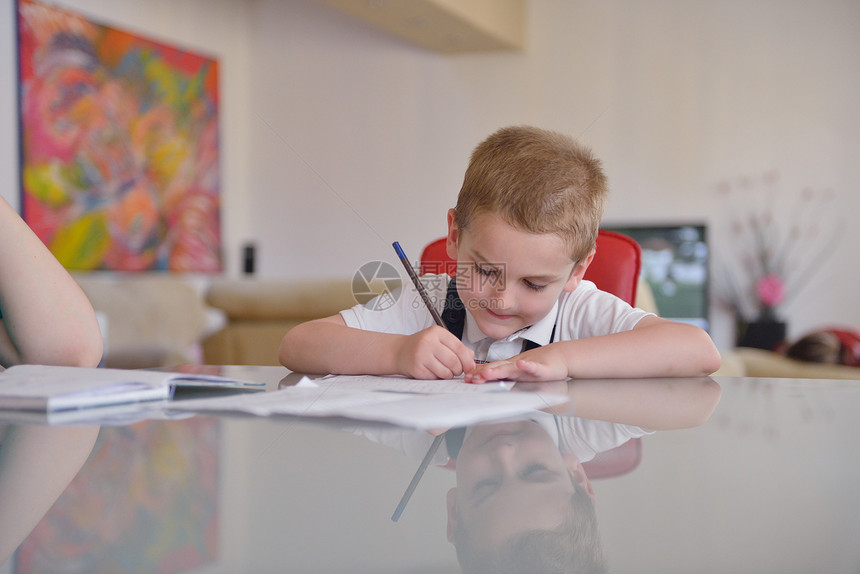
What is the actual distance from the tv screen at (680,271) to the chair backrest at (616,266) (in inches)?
121

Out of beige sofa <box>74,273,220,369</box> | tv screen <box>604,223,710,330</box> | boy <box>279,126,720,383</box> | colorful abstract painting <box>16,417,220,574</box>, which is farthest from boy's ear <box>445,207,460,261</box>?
tv screen <box>604,223,710,330</box>

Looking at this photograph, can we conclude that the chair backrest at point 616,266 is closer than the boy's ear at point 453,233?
No

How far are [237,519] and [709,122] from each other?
14.7 feet

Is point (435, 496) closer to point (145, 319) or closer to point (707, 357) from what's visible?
point (707, 357)

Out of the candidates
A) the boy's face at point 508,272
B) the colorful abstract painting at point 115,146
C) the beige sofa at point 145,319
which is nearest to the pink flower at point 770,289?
the beige sofa at point 145,319

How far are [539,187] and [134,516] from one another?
0.75 meters

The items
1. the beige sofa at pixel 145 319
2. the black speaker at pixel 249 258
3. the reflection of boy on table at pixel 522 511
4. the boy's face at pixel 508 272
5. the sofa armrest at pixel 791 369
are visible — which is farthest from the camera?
the black speaker at pixel 249 258

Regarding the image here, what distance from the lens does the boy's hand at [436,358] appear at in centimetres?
82

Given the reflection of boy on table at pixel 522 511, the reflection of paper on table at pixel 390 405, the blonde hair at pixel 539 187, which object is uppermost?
the blonde hair at pixel 539 187

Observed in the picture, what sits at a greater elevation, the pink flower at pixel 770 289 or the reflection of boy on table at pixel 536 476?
the reflection of boy on table at pixel 536 476

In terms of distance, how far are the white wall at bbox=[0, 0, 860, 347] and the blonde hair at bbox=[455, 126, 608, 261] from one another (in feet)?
8.05

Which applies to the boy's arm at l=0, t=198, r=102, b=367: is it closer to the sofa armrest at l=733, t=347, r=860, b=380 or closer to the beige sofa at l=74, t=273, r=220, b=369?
the beige sofa at l=74, t=273, r=220, b=369

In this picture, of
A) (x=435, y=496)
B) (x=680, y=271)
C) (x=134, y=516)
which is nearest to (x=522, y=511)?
(x=435, y=496)

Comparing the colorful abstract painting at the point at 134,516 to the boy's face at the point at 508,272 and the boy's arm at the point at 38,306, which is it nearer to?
the boy's arm at the point at 38,306
